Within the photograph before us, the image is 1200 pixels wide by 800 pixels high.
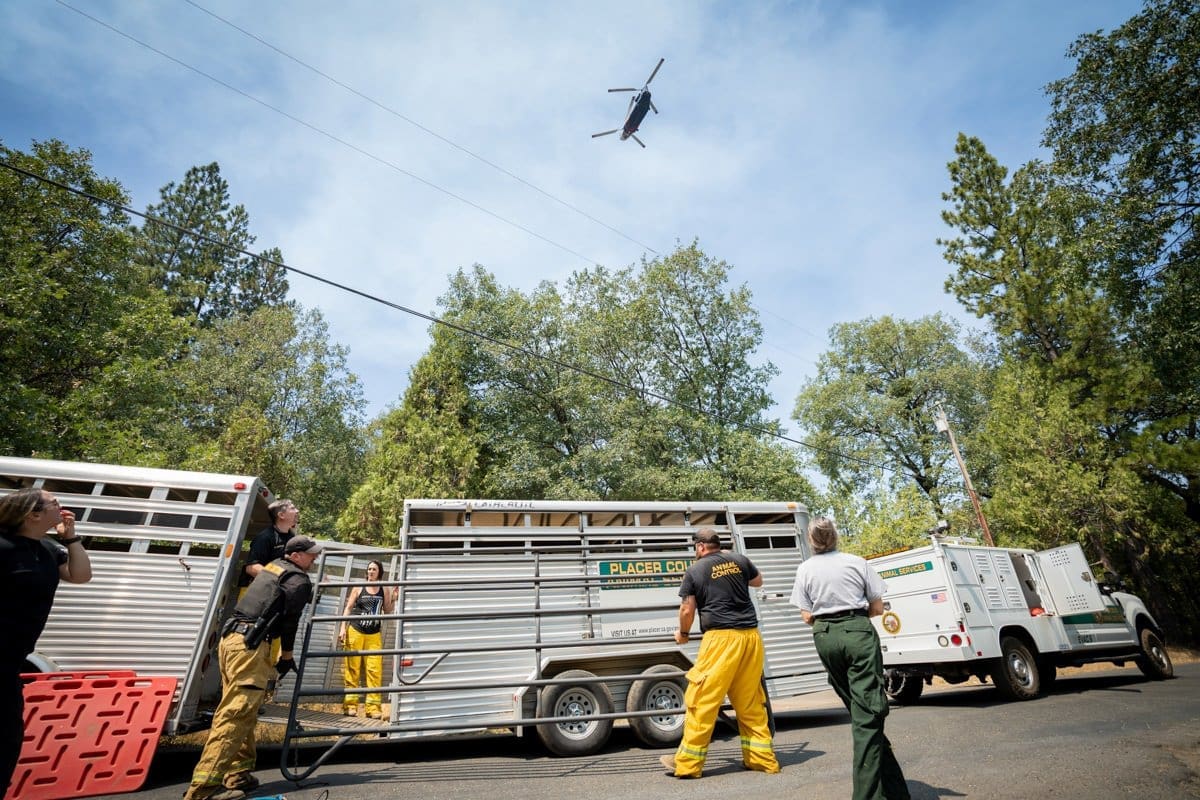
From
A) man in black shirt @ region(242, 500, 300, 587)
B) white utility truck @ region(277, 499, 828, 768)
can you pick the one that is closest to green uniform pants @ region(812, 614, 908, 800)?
white utility truck @ region(277, 499, 828, 768)

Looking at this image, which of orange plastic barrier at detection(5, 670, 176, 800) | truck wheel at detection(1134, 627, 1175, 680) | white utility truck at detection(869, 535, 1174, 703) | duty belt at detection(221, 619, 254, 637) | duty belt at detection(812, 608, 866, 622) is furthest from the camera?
truck wheel at detection(1134, 627, 1175, 680)

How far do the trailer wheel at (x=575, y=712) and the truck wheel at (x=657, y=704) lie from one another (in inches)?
12.3

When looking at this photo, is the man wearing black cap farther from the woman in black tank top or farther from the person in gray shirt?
the person in gray shirt

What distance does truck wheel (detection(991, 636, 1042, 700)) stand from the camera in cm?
878

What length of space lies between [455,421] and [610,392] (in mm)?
6309

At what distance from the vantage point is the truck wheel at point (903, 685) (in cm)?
952

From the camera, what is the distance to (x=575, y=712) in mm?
6133

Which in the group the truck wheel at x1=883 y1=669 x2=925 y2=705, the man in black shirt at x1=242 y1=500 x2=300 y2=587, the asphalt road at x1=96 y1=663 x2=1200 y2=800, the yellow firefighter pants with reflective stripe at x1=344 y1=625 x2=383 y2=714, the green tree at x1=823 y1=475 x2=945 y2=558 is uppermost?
the green tree at x1=823 y1=475 x2=945 y2=558

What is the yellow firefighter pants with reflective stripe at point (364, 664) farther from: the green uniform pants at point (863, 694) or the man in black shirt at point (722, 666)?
the green uniform pants at point (863, 694)

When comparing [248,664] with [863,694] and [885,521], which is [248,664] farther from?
[885,521]

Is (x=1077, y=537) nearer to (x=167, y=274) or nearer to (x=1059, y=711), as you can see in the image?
(x=1059, y=711)

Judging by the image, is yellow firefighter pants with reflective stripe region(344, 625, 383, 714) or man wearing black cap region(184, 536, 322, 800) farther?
yellow firefighter pants with reflective stripe region(344, 625, 383, 714)

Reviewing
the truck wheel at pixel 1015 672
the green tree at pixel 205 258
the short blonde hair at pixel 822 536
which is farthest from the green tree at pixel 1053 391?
the green tree at pixel 205 258

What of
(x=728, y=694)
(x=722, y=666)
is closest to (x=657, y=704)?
(x=728, y=694)
